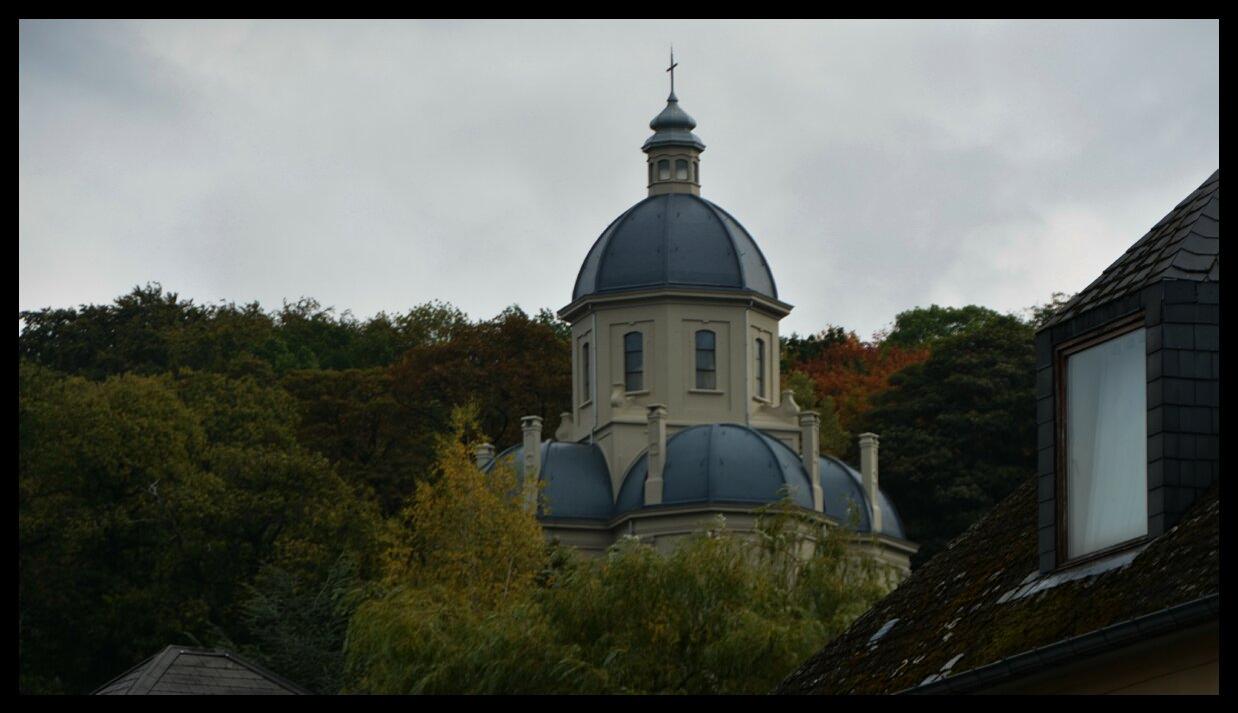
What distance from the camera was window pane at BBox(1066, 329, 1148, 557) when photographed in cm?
1557

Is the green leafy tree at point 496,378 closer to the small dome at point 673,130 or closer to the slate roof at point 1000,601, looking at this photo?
the small dome at point 673,130

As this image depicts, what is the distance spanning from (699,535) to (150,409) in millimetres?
32396

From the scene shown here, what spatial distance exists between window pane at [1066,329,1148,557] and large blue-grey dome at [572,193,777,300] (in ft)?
190

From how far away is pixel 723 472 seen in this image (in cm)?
6875

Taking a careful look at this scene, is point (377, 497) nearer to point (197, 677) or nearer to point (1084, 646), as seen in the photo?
point (197, 677)

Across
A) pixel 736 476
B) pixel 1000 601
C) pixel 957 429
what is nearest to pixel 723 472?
pixel 736 476

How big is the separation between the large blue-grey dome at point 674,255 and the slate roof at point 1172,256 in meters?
57.5

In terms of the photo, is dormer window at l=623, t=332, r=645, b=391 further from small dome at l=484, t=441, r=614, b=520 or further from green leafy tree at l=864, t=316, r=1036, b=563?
green leafy tree at l=864, t=316, r=1036, b=563

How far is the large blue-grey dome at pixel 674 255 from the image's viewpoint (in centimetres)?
7475

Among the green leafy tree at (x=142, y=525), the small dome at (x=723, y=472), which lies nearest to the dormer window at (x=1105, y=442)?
the green leafy tree at (x=142, y=525)

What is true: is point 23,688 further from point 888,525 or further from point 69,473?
point 888,525
